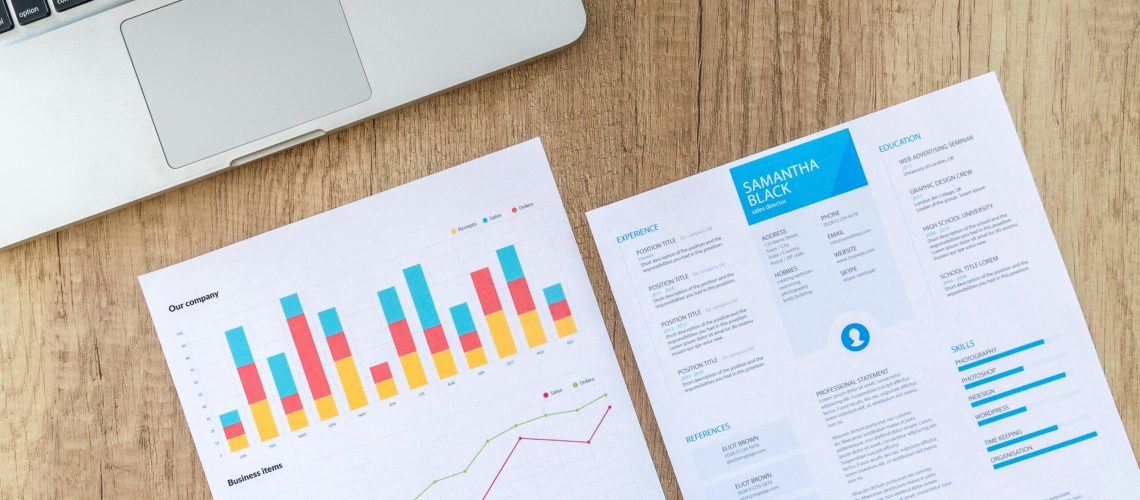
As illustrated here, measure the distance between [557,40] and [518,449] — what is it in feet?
1.28

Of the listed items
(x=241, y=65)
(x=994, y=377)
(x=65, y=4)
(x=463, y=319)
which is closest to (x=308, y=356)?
(x=463, y=319)

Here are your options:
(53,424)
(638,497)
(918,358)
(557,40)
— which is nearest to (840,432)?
(918,358)

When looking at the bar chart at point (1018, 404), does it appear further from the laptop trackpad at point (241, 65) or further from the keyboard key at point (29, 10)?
the keyboard key at point (29, 10)

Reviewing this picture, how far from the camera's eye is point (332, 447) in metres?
0.76

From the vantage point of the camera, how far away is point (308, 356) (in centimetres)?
76

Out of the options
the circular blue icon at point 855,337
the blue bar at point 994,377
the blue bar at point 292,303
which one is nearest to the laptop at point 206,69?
the blue bar at point 292,303

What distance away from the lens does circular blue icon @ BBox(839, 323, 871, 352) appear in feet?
2.42

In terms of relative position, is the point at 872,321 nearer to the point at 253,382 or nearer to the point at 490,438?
the point at 490,438

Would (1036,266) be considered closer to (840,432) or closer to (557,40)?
(840,432)

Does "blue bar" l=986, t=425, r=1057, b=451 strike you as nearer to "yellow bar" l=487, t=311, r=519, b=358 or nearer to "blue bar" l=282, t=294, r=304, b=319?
"yellow bar" l=487, t=311, r=519, b=358

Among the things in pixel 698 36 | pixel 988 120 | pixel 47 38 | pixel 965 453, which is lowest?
pixel 965 453

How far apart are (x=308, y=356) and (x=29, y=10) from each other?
40cm

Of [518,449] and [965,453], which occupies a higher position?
[518,449]

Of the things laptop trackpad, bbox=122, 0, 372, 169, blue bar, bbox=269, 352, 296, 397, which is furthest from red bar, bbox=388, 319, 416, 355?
laptop trackpad, bbox=122, 0, 372, 169
